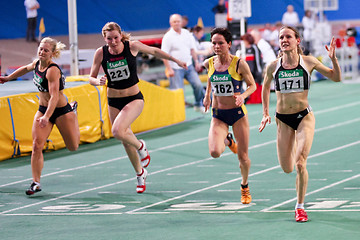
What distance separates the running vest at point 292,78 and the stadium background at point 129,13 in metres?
27.0

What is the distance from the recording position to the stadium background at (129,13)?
34625mm

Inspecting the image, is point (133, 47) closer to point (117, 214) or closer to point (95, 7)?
point (117, 214)

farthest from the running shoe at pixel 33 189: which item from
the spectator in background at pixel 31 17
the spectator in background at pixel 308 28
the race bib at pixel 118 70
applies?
the spectator in background at pixel 308 28

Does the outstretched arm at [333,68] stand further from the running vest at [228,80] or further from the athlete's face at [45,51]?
the athlete's face at [45,51]

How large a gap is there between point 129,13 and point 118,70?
A: 28954 millimetres

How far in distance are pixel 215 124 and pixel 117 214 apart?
1556 millimetres

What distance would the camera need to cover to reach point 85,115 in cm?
1419

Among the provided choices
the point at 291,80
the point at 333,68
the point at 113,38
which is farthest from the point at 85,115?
the point at 333,68

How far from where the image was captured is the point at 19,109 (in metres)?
12.8

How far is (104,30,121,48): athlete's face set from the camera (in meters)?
9.13

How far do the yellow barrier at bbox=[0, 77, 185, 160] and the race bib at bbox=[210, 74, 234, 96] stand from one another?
16.8 feet

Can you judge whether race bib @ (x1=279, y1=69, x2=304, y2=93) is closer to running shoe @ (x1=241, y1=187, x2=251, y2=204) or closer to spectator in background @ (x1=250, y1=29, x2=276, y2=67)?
running shoe @ (x1=241, y1=187, x2=251, y2=204)

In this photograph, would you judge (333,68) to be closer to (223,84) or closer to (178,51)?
(223,84)

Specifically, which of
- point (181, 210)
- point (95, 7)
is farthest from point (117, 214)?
point (95, 7)
